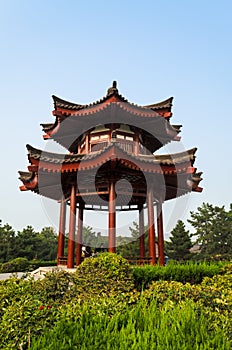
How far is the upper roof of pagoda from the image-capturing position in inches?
508

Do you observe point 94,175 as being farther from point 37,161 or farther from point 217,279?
point 217,279

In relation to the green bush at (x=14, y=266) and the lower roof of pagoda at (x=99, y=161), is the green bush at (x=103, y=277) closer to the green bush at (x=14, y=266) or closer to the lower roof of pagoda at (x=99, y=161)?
the lower roof of pagoda at (x=99, y=161)

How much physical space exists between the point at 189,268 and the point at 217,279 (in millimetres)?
1257

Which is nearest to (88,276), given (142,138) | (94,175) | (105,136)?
(94,175)

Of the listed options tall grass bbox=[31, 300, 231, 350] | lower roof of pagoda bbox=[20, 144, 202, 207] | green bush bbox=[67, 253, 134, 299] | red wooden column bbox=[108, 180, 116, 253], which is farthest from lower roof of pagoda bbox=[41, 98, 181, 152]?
tall grass bbox=[31, 300, 231, 350]

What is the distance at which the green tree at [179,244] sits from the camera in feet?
112

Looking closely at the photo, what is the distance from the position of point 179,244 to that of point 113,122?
82.6 feet

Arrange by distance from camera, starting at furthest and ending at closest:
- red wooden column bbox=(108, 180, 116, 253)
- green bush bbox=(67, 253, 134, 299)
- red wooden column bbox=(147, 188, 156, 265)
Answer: red wooden column bbox=(147, 188, 156, 265), red wooden column bbox=(108, 180, 116, 253), green bush bbox=(67, 253, 134, 299)

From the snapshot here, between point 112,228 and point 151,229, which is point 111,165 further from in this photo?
point 151,229

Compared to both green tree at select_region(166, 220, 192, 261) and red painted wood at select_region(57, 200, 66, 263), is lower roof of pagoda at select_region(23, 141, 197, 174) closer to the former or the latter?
red painted wood at select_region(57, 200, 66, 263)

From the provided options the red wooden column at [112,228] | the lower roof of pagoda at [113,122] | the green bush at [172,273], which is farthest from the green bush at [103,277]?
the lower roof of pagoda at [113,122]

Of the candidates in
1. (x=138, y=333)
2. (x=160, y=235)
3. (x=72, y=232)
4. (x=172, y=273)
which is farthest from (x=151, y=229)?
(x=138, y=333)

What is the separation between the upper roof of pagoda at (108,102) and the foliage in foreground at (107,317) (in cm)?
894

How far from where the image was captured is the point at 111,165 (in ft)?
36.2
